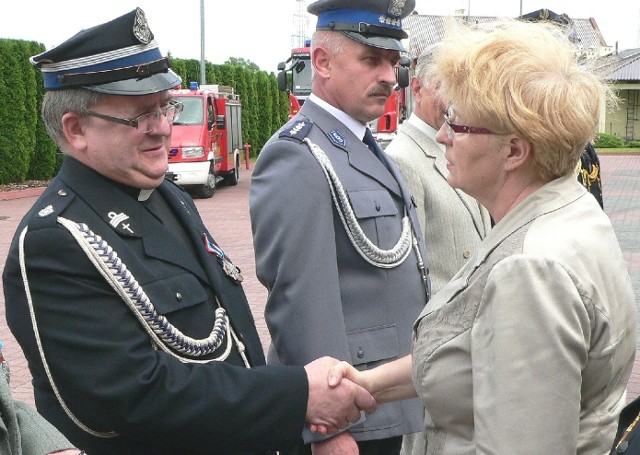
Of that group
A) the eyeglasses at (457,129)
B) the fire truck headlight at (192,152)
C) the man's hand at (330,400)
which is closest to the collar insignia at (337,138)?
the man's hand at (330,400)

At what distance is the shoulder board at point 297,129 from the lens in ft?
8.86

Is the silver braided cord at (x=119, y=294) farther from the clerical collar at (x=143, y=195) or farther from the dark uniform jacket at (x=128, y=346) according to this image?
the clerical collar at (x=143, y=195)

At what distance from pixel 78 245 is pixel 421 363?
82 centimetres

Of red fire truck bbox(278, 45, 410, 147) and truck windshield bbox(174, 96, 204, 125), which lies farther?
red fire truck bbox(278, 45, 410, 147)

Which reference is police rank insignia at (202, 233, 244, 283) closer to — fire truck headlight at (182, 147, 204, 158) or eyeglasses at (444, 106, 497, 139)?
eyeglasses at (444, 106, 497, 139)

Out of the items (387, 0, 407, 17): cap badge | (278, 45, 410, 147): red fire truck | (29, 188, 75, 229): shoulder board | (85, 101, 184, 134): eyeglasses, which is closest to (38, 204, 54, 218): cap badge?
(29, 188, 75, 229): shoulder board

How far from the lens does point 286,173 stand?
2584 millimetres

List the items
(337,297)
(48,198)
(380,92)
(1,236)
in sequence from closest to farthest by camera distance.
Result: 1. (48,198)
2. (337,297)
3. (380,92)
4. (1,236)

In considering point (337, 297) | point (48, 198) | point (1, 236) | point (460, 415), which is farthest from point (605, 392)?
point (1, 236)

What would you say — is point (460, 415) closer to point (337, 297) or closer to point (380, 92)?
point (337, 297)

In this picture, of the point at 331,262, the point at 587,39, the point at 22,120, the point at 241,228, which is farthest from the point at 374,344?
the point at 587,39

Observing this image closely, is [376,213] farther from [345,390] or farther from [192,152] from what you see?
[192,152]

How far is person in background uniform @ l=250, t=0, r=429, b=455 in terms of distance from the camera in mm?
2463

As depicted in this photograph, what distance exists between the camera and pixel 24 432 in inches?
68.1
